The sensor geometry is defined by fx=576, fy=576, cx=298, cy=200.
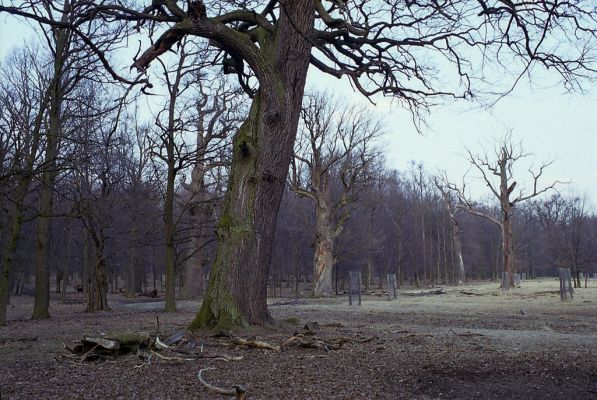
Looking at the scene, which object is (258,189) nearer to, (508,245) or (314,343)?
(314,343)

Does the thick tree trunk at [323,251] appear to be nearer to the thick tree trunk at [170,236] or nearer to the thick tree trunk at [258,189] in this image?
the thick tree trunk at [170,236]

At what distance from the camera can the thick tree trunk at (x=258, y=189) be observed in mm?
9641

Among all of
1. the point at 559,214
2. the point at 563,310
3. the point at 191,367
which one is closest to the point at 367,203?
the point at 563,310

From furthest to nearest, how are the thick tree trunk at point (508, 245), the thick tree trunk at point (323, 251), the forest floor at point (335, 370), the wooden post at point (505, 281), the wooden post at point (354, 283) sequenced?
the thick tree trunk at point (508, 245) → the wooden post at point (505, 281) → the thick tree trunk at point (323, 251) → the wooden post at point (354, 283) → the forest floor at point (335, 370)

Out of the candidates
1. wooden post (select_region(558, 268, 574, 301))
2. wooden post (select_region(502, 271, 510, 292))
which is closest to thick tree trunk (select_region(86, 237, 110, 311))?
wooden post (select_region(558, 268, 574, 301))

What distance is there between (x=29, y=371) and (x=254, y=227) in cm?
421

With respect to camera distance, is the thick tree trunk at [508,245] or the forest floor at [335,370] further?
the thick tree trunk at [508,245]

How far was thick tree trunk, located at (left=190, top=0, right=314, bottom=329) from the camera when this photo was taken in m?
9.64

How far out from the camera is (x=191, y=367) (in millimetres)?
6910

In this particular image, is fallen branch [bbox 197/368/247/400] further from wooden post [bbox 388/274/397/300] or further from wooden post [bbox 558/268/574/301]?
wooden post [bbox 388/274/397/300]

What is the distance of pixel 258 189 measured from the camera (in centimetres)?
993

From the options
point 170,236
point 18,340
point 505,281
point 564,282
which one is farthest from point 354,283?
point 18,340

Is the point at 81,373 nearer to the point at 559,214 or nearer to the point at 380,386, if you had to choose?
the point at 380,386

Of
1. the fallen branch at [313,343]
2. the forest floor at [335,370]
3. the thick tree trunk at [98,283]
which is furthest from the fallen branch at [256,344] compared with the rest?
the thick tree trunk at [98,283]
